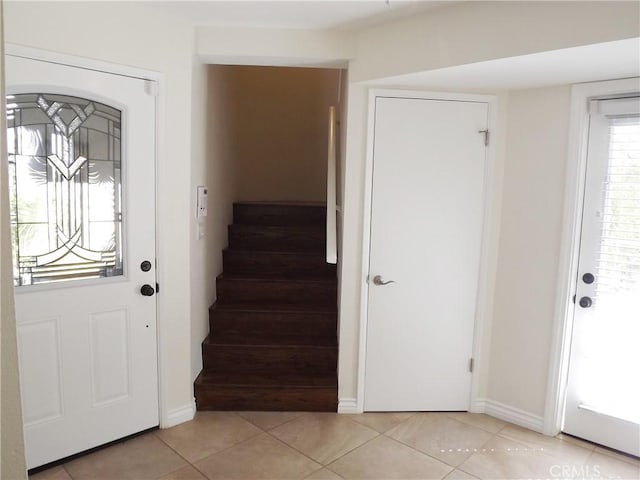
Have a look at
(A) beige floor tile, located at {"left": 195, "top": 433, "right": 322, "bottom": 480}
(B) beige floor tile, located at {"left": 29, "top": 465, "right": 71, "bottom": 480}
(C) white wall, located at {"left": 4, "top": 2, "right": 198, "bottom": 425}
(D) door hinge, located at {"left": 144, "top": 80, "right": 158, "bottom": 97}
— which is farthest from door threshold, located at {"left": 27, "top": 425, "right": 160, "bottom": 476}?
(D) door hinge, located at {"left": 144, "top": 80, "right": 158, "bottom": 97}

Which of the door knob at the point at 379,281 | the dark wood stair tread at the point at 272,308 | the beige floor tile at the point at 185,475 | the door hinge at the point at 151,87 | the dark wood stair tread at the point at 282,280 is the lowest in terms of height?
the beige floor tile at the point at 185,475

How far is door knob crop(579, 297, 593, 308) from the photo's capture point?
8.30 ft

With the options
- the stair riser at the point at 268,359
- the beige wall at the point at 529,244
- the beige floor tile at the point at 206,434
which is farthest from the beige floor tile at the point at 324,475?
the beige wall at the point at 529,244

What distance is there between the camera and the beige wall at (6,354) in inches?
27.0

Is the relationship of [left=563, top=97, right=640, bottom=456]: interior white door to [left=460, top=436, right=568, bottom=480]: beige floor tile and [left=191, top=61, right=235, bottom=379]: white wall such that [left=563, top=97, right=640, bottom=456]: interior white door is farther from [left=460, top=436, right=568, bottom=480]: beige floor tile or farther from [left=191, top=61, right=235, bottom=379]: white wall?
[left=191, top=61, right=235, bottom=379]: white wall

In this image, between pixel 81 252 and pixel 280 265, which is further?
pixel 280 265

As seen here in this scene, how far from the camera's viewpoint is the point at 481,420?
2844 mm

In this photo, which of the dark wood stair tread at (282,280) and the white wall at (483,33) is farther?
the dark wood stair tread at (282,280)

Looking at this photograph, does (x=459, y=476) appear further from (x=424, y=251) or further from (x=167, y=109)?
(x=167, y=109)

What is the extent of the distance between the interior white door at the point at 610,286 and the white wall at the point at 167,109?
2.31 meters

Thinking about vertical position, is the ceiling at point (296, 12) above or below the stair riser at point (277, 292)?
above

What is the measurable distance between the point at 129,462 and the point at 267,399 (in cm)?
87

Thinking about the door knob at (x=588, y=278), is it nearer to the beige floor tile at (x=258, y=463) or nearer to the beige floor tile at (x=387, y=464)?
the beige floor tile at (x=387, y=464)

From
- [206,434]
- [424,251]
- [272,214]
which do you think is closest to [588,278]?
[424,251]
